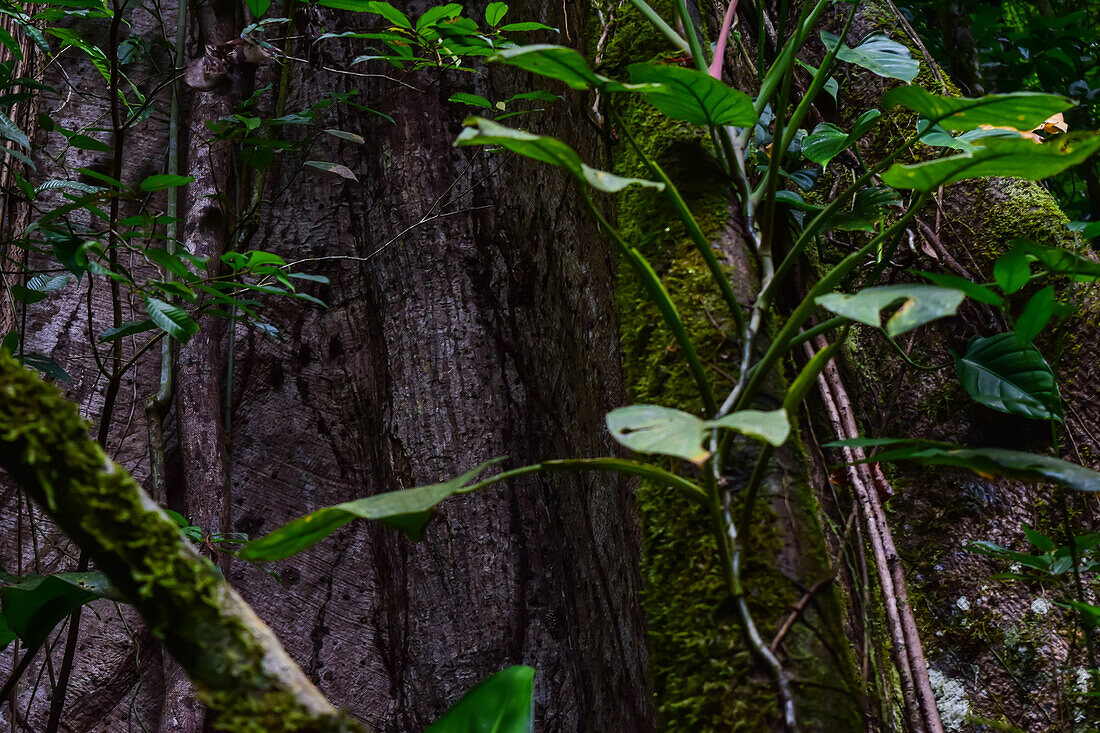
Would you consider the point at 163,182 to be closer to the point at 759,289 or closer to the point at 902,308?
the point at 759,289

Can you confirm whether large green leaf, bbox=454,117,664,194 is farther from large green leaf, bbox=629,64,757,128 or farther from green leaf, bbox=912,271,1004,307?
green leaf, bbox=912,271,1004,307

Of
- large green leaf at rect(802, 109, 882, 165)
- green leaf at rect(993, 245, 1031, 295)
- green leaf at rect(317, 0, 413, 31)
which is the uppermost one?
green leaf at rect(317, 0, 413, 31)

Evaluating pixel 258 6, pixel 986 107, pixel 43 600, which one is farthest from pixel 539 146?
pixel 258 6

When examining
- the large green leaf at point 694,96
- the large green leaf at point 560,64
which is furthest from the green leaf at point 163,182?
the large green leaf at point 694,96

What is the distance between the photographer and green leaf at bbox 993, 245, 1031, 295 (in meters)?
0.93

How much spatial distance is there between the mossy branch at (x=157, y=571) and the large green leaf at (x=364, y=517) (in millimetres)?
73

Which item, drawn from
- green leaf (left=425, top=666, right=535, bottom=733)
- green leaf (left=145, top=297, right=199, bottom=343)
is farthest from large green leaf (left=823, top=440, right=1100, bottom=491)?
green leaf (left=145, top=297, right=199, bottom=343)

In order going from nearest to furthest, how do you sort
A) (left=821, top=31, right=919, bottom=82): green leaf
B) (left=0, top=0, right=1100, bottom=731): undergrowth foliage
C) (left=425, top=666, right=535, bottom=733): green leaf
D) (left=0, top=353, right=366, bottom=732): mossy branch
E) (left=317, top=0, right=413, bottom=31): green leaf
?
1. (left=0, top=353, right=366, bottom=732): mossy branch
2. (left=0, top=0, right=1100, bottom=731): undergrowth foliage
3. (left=425, top=666, right=535, bottom=733): green leaf
4. (left=821, top=31, right=919, bottom=82): green leaf
5. (left=317, top=0, right=413, bottom=31): green leaf

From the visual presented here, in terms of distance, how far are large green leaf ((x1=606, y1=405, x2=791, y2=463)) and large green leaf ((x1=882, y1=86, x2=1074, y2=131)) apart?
1.43ft

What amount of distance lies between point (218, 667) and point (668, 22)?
3.91 feet

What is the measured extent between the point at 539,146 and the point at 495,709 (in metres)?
0.72

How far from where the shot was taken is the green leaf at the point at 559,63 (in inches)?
27.2

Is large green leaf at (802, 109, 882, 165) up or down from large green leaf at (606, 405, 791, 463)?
up

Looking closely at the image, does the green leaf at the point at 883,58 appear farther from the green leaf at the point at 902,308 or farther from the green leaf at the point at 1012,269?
the green leaf at the point at 902,308
